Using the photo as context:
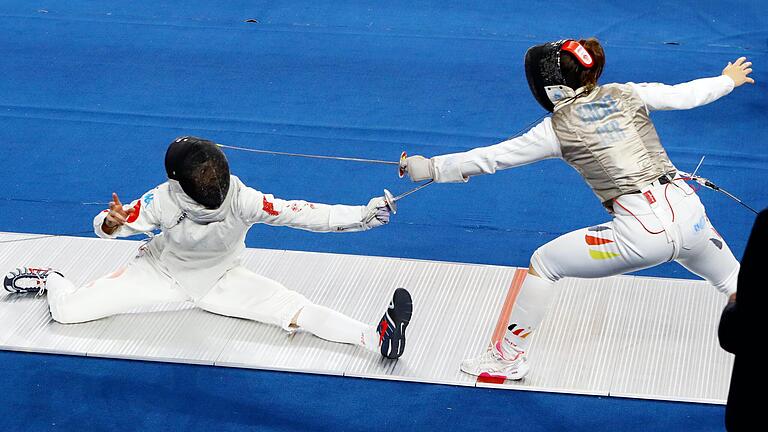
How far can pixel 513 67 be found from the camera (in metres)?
5.93

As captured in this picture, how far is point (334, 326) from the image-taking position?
371 cm

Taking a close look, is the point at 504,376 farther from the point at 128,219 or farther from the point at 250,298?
the point at 128,219

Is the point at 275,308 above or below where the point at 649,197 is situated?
below

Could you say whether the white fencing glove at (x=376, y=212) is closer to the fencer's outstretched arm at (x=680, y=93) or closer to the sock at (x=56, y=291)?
the fencer's outstretched arm at (x=680, y=93)

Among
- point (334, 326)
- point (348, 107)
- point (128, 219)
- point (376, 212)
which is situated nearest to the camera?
point (376, 212)

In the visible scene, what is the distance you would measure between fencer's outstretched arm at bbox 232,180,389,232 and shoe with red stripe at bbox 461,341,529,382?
0.58 meters

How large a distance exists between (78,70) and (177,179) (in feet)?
9.11

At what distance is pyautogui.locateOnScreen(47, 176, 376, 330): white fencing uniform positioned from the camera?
364 centimetres

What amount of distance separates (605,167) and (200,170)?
131cm

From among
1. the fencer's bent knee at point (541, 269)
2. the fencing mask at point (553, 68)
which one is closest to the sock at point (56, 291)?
the fencer's bent knee at point (541, 269)

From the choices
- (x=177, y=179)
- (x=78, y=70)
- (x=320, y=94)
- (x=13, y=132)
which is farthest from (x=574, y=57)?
(x=78, y=70)

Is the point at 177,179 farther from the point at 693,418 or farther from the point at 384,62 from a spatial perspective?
the point at 384,62

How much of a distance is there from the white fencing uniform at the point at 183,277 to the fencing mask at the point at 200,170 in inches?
3.4

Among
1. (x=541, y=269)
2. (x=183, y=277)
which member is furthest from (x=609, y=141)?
(x=183, y=277)
